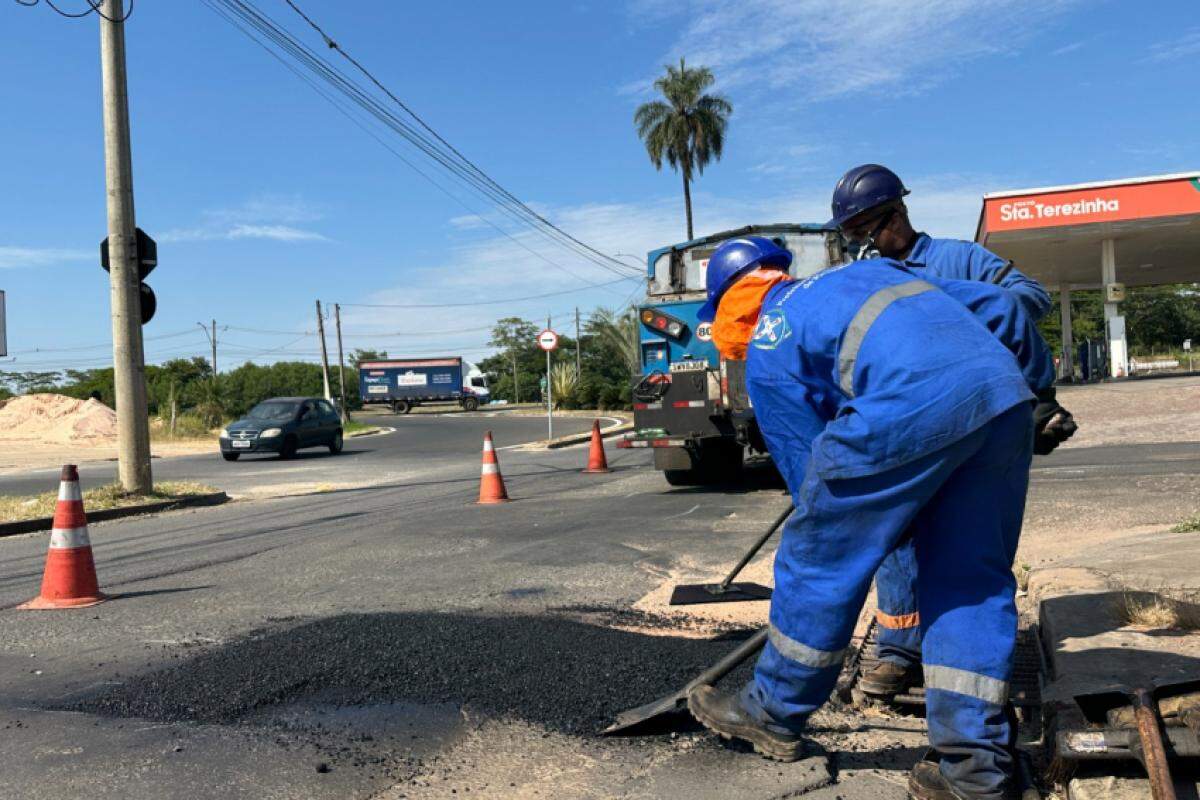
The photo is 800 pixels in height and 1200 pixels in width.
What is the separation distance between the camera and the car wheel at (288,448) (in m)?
23.3

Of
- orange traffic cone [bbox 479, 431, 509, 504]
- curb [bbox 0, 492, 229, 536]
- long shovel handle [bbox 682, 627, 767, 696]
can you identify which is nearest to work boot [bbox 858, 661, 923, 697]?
long shovel handle [bbox 682, 627, 767, 696]

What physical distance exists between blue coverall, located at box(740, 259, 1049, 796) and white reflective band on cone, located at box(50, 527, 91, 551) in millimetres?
4969

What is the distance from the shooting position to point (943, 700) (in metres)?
2.54

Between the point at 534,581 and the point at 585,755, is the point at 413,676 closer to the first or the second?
the point at 585,755

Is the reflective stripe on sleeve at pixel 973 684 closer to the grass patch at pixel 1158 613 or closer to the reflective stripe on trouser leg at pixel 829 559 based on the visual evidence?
the reflective stripe on trouser leg at pixel 829 559

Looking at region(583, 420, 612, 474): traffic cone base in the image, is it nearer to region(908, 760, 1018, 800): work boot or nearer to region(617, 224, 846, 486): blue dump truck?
region(617, 224, 846, 486): blue dump truck

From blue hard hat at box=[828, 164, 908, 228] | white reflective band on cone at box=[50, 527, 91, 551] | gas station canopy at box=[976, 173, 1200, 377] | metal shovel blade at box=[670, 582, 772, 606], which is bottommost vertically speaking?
metal shovel blade at box=[670, 582, 772, 606]

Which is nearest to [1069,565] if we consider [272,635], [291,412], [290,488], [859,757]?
[859,757]

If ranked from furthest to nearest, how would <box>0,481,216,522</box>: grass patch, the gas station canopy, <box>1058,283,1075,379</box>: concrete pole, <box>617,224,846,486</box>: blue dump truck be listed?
<box>1058,283,1075,379</box>: concrete pole, the gas station canopy, <box>0,481,216,522</box>: grass patch, <box>617,224,846,486</box>: blue dump truck

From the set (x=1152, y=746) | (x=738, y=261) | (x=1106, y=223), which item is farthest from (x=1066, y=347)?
(x=1152, y=746)

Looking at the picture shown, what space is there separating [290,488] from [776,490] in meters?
8.36

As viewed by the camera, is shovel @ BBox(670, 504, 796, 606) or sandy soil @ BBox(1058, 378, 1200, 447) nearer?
shovel @ BBox(670, 504, 796, 606)

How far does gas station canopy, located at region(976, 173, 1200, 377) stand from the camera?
82.1 ft

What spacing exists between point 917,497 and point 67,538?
5.43 meters
